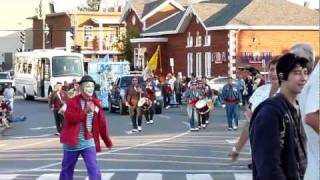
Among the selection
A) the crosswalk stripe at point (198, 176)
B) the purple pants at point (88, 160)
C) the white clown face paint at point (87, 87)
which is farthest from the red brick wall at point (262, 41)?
the purple pants at point (88, 160)

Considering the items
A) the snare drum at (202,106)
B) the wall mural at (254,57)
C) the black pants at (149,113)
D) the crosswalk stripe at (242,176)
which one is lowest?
the crosswalk stripe at (242,176)

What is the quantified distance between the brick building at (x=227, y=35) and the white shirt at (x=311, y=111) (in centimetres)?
4629

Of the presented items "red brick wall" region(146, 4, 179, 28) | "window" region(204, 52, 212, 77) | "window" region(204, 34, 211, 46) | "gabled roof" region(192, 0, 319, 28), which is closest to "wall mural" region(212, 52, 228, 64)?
"window" region(204, 52, 212, 77)

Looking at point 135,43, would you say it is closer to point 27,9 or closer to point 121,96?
point 121,96

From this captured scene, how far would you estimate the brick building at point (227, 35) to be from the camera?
56.3 metres

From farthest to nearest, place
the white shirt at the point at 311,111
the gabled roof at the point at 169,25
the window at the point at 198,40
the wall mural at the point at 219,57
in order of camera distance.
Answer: the gabled roof at the point at 169,25
the window at the point at 198,40
the wall mural at the point at 219,57
the white shirt at the point at 311,111

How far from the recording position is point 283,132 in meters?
5.73

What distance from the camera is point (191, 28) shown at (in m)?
63.9

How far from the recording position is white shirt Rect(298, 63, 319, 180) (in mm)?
5348

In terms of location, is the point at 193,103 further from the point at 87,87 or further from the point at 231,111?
the point at 87,87

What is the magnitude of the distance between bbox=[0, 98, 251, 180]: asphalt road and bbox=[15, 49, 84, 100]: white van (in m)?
18.2

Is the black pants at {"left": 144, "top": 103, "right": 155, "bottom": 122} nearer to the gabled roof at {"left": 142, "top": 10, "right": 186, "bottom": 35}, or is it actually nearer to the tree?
the gabled roof at {"left": 142, "top": 10, "right": 186, "bottom": 35}

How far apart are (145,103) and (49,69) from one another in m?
21.7

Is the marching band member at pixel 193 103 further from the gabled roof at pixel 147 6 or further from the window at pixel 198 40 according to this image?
the gabled roof at pixel 147 6
